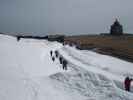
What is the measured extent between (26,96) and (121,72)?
14.0m

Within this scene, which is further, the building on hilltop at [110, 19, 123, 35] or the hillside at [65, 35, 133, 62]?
the building on hilltop at [110, 19, 123, 35]

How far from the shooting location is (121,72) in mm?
27875

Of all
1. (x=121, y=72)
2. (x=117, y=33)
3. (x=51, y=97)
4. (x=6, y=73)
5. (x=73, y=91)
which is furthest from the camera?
(x=117, y=33)

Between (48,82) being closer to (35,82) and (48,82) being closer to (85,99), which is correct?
(35,82)

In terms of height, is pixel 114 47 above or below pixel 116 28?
below

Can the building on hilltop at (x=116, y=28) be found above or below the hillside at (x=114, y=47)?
above

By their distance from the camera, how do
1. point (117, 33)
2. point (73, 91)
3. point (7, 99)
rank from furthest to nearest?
1. point (117, 33)
2. point (73, 91)
3. point (7, 99)

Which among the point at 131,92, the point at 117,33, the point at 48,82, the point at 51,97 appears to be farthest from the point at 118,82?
the point at 117,33

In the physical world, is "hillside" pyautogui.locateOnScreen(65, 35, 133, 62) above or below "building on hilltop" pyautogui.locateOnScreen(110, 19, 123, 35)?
below

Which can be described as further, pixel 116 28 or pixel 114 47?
pixel 116 28

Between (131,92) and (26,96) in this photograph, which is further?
(131,92)

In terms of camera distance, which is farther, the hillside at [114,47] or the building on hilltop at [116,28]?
the building on hilltop at [116,28]

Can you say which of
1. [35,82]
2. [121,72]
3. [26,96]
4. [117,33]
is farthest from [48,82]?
[117,33]

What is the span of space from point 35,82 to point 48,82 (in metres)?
1.07
